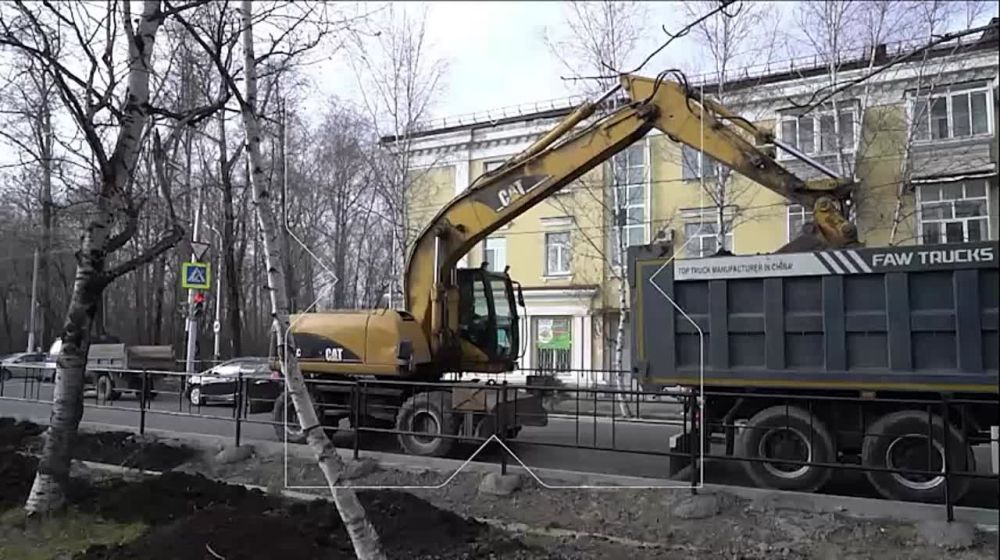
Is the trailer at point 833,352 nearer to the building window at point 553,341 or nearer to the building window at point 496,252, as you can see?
the building window at point 553,341

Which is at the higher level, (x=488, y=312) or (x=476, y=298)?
(x=476, y=298)

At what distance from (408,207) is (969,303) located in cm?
2276

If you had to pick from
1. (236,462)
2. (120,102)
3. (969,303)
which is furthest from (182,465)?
(969,303)

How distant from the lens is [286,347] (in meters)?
5.60

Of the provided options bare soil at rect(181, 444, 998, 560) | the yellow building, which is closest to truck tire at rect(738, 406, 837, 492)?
bare soil at rect(181, 444, 998, 560)

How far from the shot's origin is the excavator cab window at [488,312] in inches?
484

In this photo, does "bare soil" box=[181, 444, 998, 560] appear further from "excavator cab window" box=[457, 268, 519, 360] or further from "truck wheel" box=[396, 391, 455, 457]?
"excavator cab window" box=[457, 268, 519, 360]

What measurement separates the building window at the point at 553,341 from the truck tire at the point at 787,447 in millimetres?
21379

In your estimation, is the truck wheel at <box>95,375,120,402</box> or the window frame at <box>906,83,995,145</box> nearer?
the truck wheel at <box>95,375,120,402</box>

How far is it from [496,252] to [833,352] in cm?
2432

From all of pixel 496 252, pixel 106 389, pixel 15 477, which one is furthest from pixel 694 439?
pixel 496 252

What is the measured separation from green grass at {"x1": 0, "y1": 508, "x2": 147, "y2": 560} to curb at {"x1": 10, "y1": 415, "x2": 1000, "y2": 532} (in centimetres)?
215

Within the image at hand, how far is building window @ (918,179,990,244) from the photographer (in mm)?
19750

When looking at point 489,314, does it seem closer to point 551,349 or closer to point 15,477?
point 15,477
